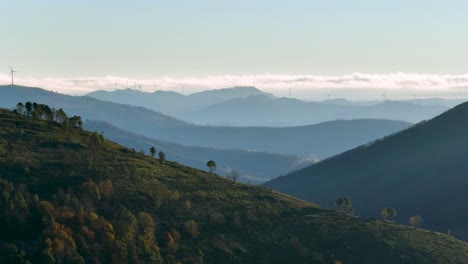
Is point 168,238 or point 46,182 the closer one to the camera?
point 168,238

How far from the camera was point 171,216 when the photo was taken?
199500 millimetres

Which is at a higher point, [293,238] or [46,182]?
[46,182]

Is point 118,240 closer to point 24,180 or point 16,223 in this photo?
point 16,223

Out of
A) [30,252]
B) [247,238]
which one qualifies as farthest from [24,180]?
[247,238]

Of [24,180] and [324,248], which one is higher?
[24,180]

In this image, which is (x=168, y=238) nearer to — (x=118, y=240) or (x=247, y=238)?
(x=118, y=240)

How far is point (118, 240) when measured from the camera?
163750 mm

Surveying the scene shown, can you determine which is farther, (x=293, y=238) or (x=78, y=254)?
(x=293, y=238)

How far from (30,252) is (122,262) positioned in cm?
2389

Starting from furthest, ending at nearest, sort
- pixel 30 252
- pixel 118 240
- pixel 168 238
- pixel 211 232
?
1. pixel 211 232
2. pixel 168 238
3. pixel 118 240
4. pixel 30 252

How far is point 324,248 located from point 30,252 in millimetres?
96571

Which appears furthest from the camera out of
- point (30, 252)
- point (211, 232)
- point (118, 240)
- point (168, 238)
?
point (211, 232)

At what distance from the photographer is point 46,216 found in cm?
16412

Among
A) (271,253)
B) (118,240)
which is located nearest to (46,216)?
(118,240)
